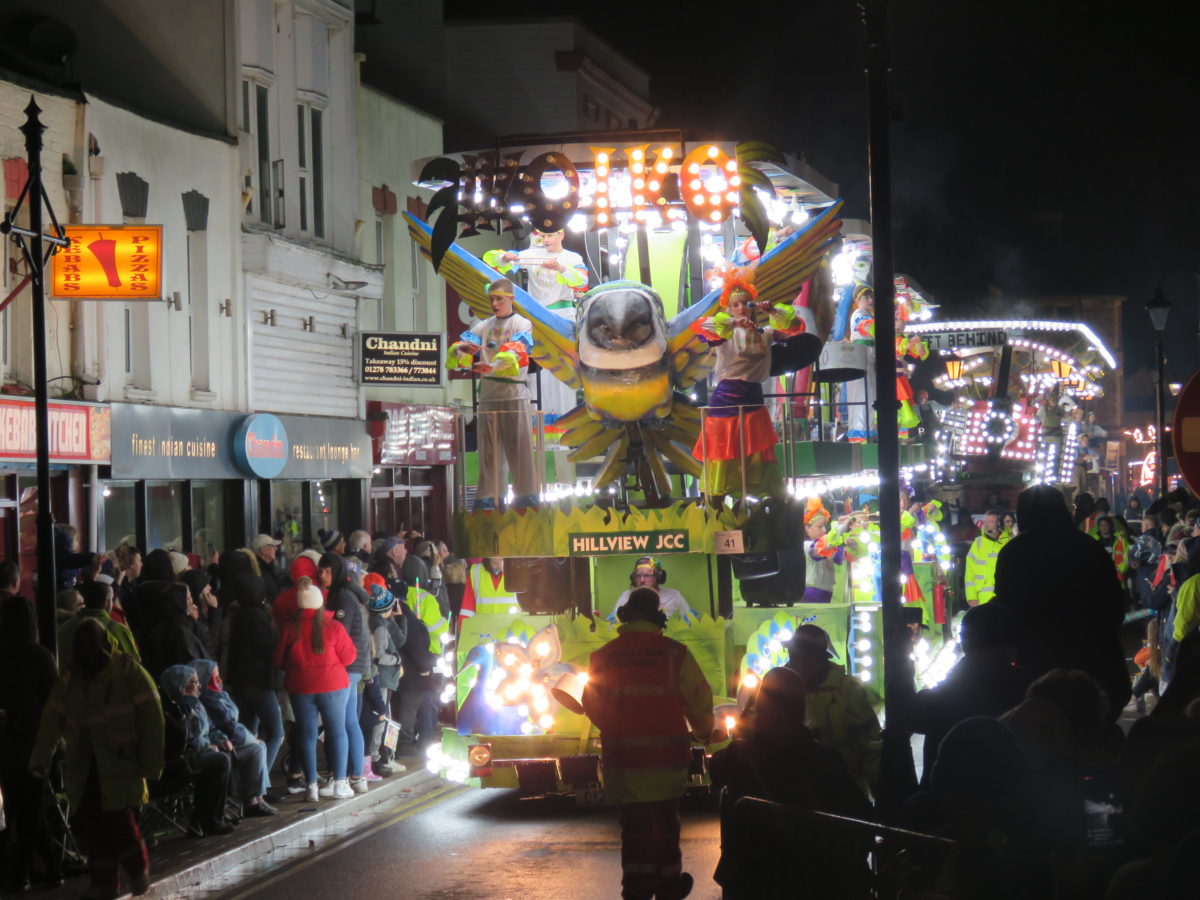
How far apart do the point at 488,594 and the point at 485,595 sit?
3 centimetres

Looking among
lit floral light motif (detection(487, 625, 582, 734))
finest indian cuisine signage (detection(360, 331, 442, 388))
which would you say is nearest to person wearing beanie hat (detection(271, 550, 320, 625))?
lit floral light motif (detection(487, 625, 582, 734))

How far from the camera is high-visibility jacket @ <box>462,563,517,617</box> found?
569 inches

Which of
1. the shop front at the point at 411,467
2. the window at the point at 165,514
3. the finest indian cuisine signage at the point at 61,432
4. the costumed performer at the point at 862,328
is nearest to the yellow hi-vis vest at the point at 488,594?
the finest indian cuisine signage at the point at 61,432

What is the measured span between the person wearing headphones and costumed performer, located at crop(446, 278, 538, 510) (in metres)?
1.11

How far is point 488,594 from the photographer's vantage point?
581 inches

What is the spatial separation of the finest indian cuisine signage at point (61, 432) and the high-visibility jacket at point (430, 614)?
14.7ft

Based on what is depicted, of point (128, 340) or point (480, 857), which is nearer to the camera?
point (480, 857)

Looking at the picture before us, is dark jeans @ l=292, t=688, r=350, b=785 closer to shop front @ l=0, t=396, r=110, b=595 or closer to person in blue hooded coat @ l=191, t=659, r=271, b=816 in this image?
person in blue hooded coat @ l=191, t=659, r=271, b=816

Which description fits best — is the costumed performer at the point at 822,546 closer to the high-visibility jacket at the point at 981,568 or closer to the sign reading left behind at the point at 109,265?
the high-visibility jacket at the point at 981,568

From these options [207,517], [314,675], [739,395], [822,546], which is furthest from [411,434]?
[739,395]

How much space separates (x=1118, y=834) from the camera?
20.6 feet

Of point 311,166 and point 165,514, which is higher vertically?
point 311,166

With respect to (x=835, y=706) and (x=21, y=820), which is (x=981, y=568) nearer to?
(x=835, y=706)

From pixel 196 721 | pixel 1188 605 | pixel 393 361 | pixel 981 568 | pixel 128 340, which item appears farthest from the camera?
pixel 393 361
